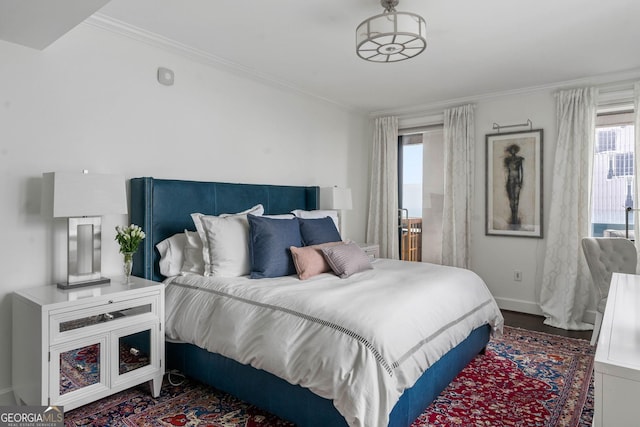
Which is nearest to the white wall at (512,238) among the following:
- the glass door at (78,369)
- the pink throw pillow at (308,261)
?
the pink throw pillow at (308,261)

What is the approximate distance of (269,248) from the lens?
2.85 meters

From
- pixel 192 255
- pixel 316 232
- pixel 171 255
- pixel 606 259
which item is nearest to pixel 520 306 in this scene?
pixel 606 259

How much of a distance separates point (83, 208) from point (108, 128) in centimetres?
78

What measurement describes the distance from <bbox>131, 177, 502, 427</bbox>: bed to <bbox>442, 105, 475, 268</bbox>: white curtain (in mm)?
1707

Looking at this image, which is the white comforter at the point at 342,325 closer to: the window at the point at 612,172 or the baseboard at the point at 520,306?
the baseboard at the point at 520,306

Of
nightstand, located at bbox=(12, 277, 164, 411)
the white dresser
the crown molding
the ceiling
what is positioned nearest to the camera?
the white dresser

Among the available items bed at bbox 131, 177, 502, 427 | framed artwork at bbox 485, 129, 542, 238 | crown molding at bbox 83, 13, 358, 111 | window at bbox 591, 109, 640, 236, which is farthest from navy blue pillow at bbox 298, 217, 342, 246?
window at bbox 591, 109, 640, 236

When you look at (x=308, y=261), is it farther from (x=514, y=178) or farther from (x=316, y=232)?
(x=514, y=178)

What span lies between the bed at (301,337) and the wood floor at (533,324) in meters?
1.16

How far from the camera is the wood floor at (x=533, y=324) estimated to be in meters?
3.75

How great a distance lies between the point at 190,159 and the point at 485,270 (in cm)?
361

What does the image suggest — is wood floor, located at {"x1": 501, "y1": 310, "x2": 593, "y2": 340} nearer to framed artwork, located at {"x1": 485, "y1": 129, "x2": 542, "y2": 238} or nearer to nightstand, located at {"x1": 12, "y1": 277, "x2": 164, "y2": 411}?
framed artwork, located at {"x1": 485, "y1": 129, "x2": 542, "y2": 238}

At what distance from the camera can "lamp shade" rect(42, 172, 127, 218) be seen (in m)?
2.21

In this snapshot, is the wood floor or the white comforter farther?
the wood floor
